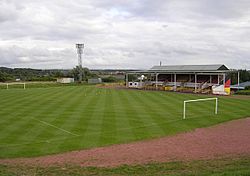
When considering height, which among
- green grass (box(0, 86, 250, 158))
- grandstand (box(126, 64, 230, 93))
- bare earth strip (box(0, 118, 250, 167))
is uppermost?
grandstand (box(126, 64, 230, 93))

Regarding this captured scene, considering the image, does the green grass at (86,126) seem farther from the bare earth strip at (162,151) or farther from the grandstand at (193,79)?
the grandstand at (193,79)

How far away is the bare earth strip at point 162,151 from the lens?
1281 cm

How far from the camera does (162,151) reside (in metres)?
14.5

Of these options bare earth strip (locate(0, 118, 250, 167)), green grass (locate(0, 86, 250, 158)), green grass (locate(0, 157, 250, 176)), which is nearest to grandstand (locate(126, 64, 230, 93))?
green grass (locate(0, 86, 250, 158))

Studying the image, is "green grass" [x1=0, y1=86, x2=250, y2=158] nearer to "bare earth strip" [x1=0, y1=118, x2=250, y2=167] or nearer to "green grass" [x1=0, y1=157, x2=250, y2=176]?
"bare earth strip" [x1=0, y1=118, x2=250, y2=167]

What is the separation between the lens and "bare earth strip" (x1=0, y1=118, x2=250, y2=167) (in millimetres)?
12812

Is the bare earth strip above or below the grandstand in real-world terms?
below

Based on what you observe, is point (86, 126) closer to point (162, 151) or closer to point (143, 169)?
point (162, 151)

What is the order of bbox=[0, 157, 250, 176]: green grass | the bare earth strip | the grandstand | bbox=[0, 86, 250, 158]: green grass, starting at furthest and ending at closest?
the grandstand < bbox=[0, 86, 250, 158]: green grass < the bare earth strip < bbox=[0, 157, 250, 176]: green grass

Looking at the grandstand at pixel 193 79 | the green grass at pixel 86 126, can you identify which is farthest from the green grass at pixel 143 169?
the grandstand at pixel 193 79

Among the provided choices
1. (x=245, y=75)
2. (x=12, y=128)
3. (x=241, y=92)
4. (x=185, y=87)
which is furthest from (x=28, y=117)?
(x=245, y=75)

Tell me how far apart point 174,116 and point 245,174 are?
57.0 feet

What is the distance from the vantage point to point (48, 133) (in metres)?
18.8

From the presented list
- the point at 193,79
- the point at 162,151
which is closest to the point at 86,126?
the point at 162,151
